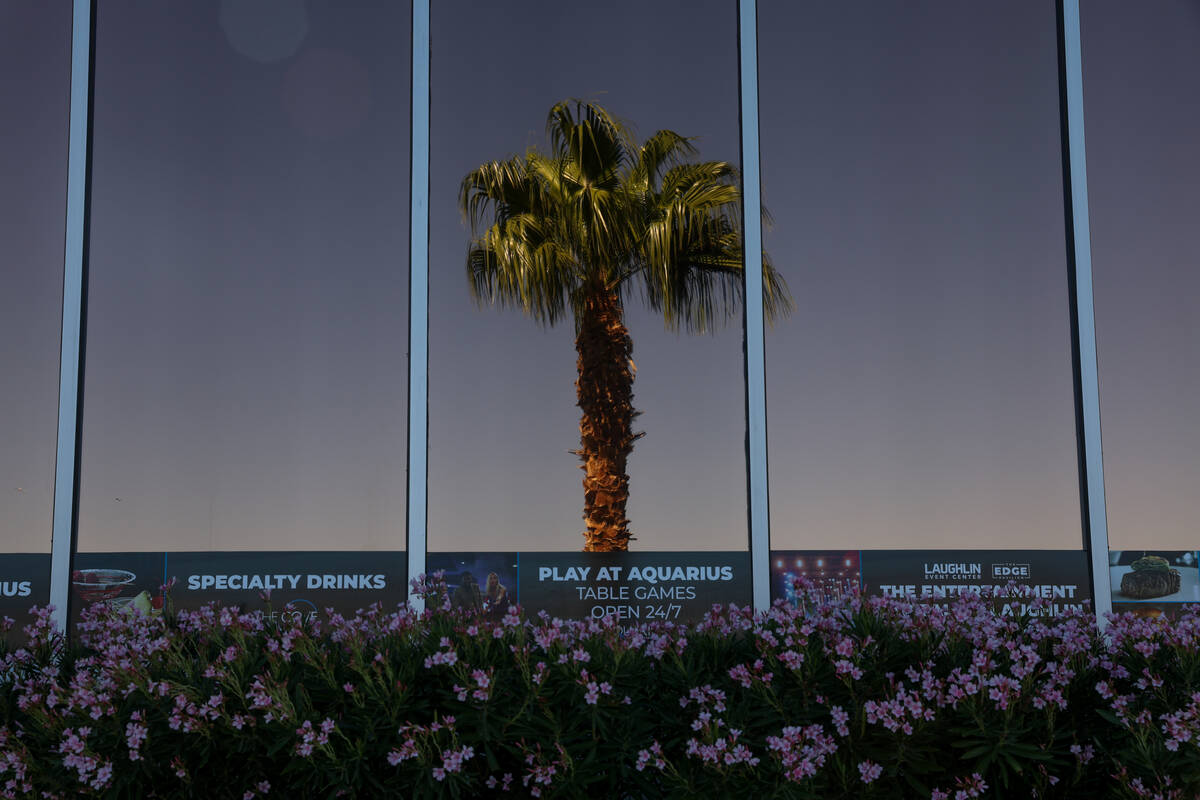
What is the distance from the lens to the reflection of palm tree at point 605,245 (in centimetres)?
553

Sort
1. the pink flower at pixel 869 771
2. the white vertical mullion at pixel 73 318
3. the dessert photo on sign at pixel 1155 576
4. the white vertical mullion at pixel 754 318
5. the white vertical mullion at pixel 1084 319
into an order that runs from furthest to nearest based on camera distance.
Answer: the dessert photo on sign at pixel 1155 576
the white vertical mullion at pixel 1084 319
the white vertical mullion at pixel 754 318
the white vertical mullion at pixel 73 318
the pink flower at pixel 869 771

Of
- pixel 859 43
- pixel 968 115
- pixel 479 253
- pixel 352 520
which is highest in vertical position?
pixel 859 43

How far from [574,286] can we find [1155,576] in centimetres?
337

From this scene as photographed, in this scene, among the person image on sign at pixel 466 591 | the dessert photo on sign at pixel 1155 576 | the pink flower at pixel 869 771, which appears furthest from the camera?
the dessert photo on sign at pixel 1155 576

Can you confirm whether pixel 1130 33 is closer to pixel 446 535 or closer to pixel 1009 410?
pixel 1009 410

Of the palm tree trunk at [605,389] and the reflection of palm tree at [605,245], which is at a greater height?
the reflection of palm tree at [605,245]

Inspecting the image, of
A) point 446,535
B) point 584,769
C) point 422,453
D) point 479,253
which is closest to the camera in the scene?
point 584,769

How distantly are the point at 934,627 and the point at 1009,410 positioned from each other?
3.13m

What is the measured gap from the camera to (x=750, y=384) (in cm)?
479

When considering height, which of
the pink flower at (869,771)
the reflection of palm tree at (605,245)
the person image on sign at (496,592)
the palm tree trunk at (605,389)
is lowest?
the pink flower at (869,771)

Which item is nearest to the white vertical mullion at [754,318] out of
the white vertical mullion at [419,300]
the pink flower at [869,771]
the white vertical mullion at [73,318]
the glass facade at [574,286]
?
the glass facade at [574,286]

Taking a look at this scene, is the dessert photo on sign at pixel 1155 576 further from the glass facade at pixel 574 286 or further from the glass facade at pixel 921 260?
the glass facade at pixel 921 260

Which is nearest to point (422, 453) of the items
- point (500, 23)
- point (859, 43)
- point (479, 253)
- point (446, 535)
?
point (446, 535)

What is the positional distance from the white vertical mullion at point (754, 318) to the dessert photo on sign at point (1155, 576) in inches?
79.1
